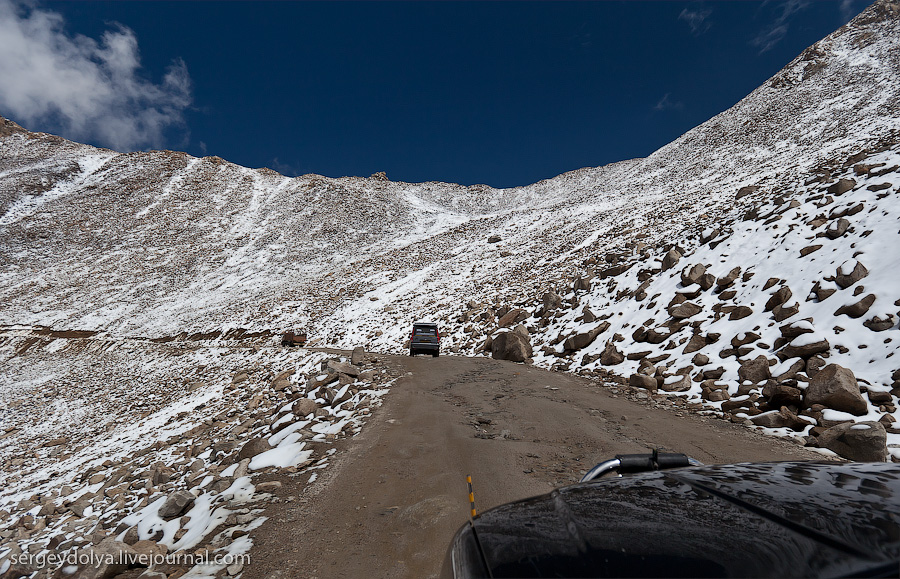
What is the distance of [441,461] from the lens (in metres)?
6.46

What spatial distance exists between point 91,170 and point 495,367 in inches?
3844

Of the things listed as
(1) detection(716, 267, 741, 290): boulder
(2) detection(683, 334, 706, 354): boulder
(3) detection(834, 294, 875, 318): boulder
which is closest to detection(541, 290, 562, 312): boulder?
(1) detection(716, 267, 741, 290): boulder

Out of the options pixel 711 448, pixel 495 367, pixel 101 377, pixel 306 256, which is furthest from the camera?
pixel 306 256

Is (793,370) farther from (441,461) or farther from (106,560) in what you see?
(106,560)

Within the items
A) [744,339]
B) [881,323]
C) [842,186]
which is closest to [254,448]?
[744,339]

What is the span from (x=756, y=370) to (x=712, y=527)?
937cm

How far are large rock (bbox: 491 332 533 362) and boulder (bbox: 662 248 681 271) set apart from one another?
21.0 feet

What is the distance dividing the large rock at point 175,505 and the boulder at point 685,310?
43.9 feet

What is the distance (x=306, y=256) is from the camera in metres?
48.1

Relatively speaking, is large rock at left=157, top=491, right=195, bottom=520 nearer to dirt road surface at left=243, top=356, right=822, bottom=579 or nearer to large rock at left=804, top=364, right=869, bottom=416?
dirt road surface at left=243, top=356, right=822, bottom=579

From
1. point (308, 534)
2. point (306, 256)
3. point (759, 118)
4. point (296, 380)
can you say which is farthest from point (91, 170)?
point (759, 118)

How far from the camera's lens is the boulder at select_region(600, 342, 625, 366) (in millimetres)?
12586

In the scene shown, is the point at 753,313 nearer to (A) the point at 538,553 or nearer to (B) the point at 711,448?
(B) the point at 711,448

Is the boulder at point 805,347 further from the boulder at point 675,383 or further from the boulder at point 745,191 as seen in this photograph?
the boulder at point 745,191
